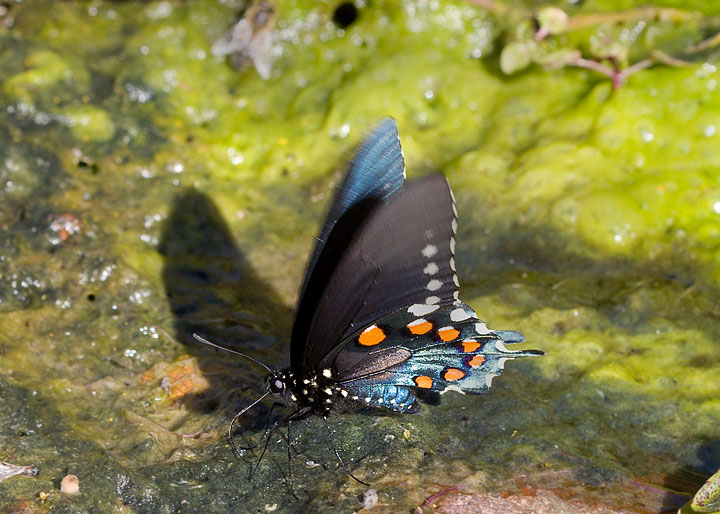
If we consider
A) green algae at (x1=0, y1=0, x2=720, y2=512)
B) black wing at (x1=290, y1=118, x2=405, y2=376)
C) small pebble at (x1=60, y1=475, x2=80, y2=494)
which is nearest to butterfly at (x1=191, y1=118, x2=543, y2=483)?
black wing at (x1=290, y1=118, x2=405, y2=376)

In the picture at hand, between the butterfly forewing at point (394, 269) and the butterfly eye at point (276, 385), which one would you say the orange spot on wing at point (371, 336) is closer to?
the butterfly forewing at point (394, 269)

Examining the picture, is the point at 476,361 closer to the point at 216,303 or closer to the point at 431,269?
the point at 431,269

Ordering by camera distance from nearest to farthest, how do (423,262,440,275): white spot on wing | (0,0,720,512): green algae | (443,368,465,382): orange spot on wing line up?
(423,262,440,275): white spot on wing < (0,0,720,512): green algae < (443,368,465,382): orange spot on wing

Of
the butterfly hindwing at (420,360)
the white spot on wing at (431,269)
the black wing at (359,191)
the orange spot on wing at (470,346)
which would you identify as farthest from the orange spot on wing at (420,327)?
the black wing at (359,191)

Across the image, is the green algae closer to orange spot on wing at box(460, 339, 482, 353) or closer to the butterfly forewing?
orange spot on wing at box(460, 339, 482, 353)

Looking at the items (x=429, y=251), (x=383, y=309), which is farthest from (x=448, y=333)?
(x=429, y=251)

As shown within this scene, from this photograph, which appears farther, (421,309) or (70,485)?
(421,309)
